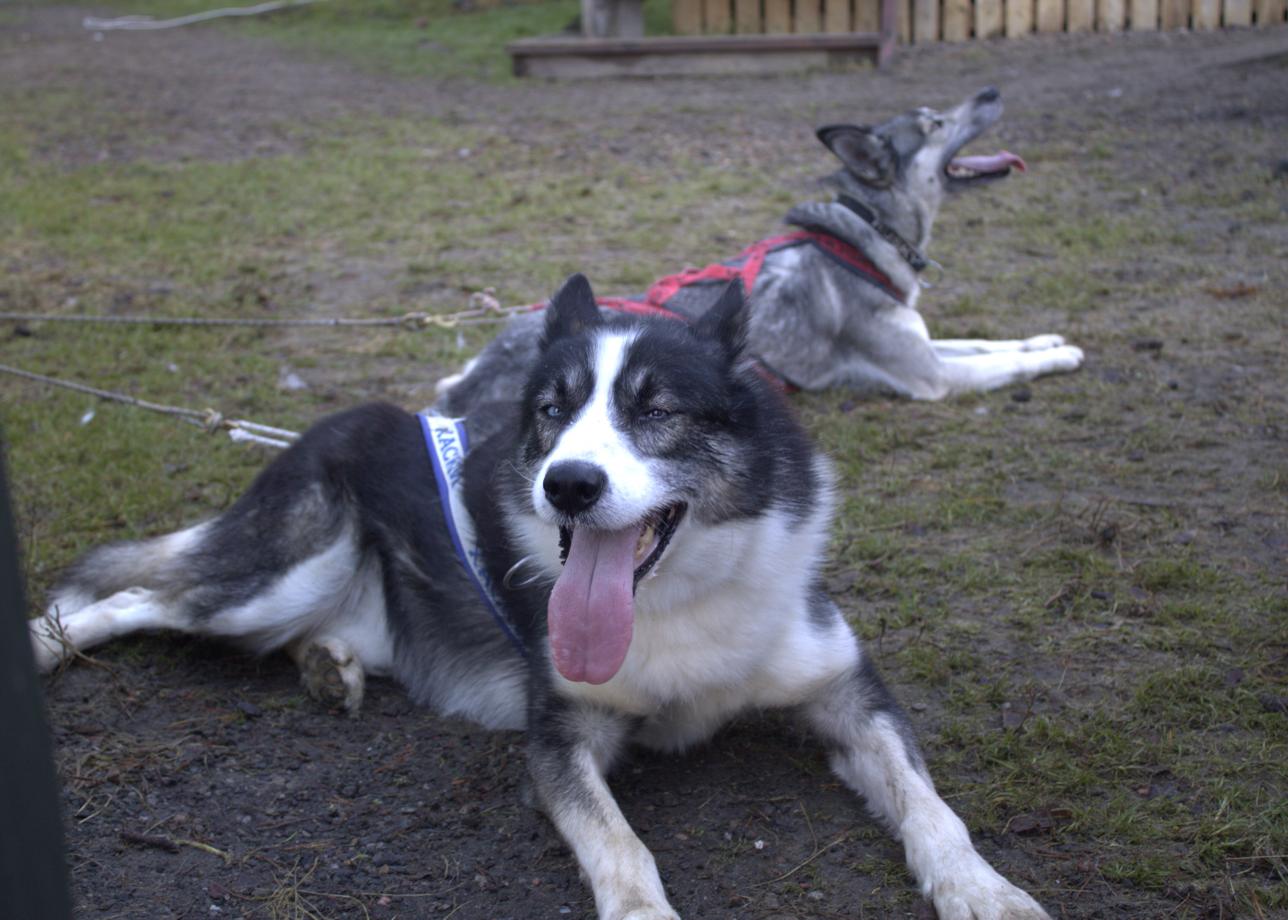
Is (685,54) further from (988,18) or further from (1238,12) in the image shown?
(1238,12)

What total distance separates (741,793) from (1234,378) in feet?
11.9

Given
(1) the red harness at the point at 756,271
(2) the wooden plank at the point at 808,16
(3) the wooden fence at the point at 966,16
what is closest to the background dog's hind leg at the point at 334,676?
Answer: (1) the red harness at the point at 756,271

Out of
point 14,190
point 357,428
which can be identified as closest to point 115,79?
point 14,190

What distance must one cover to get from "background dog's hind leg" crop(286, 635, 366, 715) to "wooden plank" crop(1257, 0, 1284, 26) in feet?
42.8

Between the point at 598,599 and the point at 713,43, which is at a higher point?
the point at 713,43

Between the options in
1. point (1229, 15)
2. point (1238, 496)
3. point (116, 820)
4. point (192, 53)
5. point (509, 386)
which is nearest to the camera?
point (116, 820)

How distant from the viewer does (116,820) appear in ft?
10.1

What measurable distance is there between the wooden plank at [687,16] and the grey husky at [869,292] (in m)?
8.60

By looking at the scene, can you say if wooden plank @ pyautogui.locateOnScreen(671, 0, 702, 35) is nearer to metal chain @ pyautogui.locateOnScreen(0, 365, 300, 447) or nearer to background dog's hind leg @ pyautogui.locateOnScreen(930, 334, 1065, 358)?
background dog's hind leg @ pyautogui.locateOnScreen(930, 334, 1065, 358)

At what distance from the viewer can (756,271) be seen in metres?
6.00

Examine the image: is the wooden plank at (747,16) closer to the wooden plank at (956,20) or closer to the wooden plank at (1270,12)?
the wooden plank at (956,20)

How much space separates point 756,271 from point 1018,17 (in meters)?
9.41

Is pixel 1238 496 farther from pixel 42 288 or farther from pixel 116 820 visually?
pixel 42 288

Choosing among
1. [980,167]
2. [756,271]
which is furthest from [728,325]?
[980,167]
